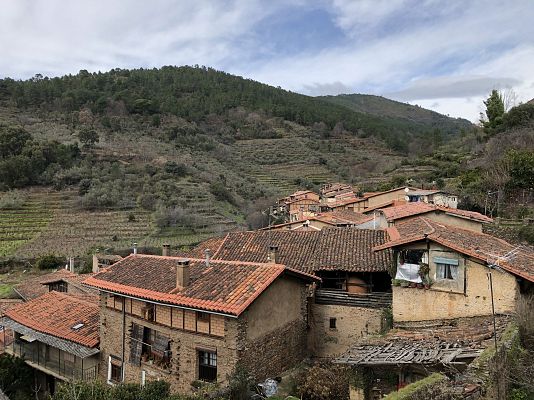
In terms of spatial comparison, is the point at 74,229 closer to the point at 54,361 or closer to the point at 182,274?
the point at 54,361

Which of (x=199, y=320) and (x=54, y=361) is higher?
(x=199, y=320)

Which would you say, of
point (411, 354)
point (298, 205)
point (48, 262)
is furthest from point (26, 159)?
point (411, 354)

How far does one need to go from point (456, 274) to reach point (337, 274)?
656 cm

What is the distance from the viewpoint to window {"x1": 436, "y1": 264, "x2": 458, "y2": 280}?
1483cm

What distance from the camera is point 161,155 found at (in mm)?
74688

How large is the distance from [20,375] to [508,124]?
51.5 metres

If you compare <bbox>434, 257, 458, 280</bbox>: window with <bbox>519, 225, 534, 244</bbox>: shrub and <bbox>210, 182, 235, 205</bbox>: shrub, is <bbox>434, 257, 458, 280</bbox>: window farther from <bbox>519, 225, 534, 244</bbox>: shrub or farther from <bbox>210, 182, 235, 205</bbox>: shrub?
<bbox>210, 182, 235, 205</bbox>: shrub

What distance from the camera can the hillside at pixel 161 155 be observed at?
50.8m

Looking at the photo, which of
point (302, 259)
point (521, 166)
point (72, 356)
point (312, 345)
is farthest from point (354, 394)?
A: point (521, 166)

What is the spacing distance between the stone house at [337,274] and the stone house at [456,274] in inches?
101

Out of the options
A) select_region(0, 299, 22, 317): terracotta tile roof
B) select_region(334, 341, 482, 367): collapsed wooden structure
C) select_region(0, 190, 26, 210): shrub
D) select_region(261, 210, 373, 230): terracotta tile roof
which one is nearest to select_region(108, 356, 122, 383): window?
select_region(334, 341, 482, 367): collapsed wooden structure

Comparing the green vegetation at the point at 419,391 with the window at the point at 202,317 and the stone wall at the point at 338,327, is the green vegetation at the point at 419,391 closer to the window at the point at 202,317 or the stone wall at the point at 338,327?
the window at the point at 202,317

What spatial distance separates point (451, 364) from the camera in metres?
10.4

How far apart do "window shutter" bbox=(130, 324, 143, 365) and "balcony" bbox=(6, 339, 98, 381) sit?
2.12 metres
